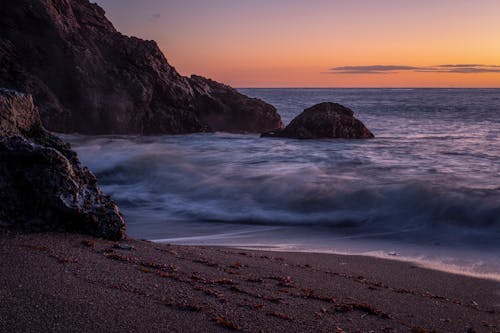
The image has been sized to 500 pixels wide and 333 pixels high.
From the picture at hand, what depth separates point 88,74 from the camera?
20.9 metres

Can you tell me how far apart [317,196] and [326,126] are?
32.3 ft

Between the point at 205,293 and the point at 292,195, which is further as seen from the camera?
the point at 292,195

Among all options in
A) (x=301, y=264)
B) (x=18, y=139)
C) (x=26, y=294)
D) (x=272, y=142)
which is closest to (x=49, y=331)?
(x=26, y=294)

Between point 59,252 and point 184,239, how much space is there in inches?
131

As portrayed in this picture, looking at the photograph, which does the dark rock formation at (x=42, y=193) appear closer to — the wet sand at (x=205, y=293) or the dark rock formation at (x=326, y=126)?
the wet sand at (x=205, y=293)

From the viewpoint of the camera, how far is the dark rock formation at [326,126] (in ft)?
66.8

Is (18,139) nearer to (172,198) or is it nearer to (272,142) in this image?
(172,198)

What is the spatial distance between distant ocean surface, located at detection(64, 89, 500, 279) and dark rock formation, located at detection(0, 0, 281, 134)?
2837 mm

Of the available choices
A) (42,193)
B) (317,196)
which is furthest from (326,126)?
(42,193)

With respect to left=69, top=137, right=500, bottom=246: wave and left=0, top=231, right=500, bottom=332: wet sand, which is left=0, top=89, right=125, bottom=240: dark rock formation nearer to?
left=0, top=231, right=500, bottom=332: wet sand

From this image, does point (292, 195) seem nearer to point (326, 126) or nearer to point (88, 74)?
point (326, 126)

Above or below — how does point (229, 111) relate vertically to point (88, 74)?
below

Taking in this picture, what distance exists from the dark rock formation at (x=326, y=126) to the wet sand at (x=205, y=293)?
14.6 meters

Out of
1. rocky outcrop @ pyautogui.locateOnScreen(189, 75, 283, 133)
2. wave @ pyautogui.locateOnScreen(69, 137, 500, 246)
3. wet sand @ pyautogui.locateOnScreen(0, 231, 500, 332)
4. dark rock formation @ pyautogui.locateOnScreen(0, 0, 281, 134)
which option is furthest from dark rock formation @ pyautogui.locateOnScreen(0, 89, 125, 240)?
rocky outcrop @ pyautogui.locateOnScreen(189, 75, 283, 133)
